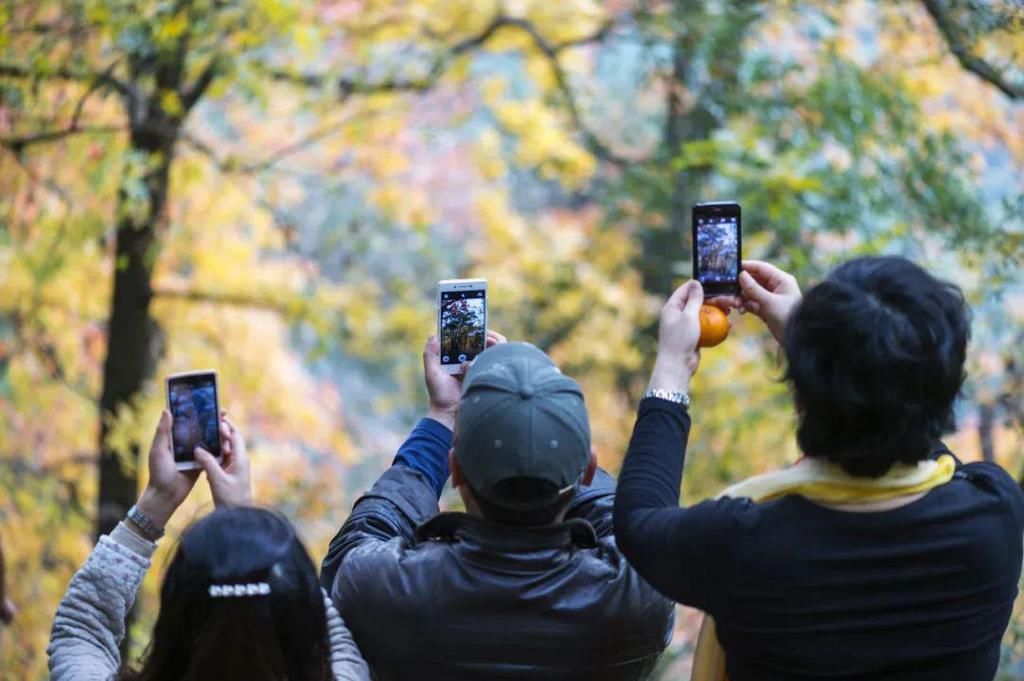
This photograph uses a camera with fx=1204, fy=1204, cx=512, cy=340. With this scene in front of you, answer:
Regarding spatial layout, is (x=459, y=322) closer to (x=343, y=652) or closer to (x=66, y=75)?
(x=343, y=652)

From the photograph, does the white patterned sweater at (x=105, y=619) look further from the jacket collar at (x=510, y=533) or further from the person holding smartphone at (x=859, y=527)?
the person holding smartphone at (x=859, y=527)

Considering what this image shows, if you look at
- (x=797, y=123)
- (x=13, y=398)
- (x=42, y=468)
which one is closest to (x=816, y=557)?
(x=797, y=123)

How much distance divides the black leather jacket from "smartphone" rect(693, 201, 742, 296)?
1.81ft

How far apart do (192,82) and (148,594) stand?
379 cm

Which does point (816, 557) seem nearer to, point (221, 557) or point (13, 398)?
point (221, 557)

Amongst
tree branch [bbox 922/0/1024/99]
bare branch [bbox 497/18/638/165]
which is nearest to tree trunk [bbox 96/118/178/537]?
bare branch [bbox 497/18/638/165]

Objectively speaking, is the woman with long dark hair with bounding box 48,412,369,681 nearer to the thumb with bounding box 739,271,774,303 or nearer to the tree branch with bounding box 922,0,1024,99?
the thumb with bounding box 739,271,774,303

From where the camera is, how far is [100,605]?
1.89m

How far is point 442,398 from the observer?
225 centimetres

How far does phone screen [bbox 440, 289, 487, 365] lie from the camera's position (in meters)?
2.29

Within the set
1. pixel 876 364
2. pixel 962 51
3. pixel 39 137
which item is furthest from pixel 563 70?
pixel 876 364

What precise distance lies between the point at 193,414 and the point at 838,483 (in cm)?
110

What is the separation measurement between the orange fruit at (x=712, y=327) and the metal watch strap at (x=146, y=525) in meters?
0.94

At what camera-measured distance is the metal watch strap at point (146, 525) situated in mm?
1945
